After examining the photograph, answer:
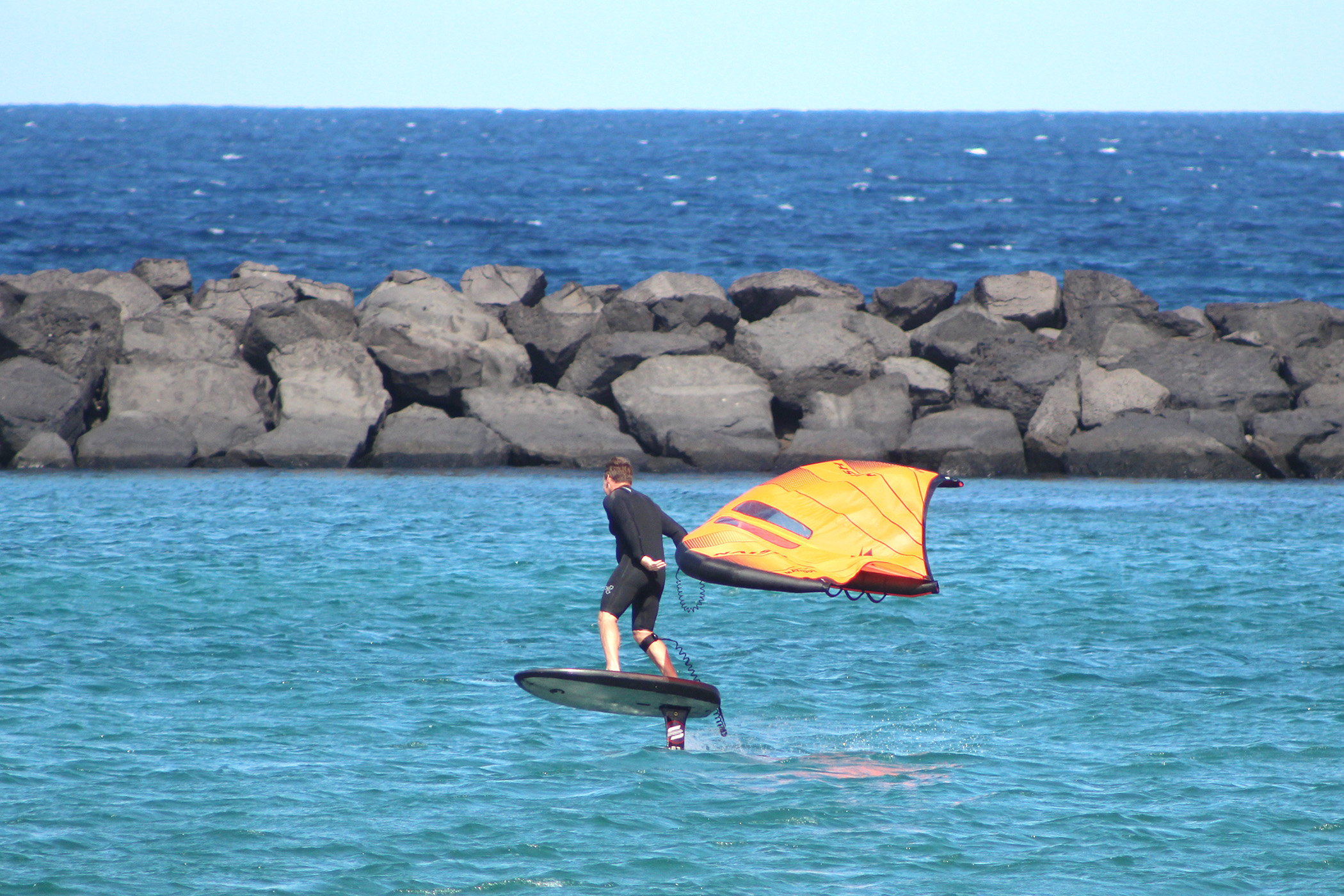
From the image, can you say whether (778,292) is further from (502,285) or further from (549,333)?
(502,285)

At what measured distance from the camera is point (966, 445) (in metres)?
23.7

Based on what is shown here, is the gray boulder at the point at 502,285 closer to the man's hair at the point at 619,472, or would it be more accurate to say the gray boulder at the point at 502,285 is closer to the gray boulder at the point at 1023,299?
the gray boulder at the point at 1023,299

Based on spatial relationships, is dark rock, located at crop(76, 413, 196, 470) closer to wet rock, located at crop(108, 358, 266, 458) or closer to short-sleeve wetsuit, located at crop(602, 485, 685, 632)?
wet rock, located at crop(108, 358, 266, 458)

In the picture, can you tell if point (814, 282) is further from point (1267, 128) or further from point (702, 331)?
point (1267, 128)

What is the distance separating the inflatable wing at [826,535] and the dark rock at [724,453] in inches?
472

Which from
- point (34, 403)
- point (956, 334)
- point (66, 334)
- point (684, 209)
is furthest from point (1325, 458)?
point (684, 209)

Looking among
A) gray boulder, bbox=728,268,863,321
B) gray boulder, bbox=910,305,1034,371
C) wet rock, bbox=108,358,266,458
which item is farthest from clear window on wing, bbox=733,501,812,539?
gray boulder, bbox=728,268,863,321

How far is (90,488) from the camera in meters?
22.0

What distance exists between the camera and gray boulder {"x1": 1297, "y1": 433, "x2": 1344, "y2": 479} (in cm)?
Answer: 2384

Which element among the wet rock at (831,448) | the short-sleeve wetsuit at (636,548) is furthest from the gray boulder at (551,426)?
the short-sleeve wetsuit at (636,548)

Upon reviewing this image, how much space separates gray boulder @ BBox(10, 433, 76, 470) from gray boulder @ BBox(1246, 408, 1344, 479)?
66.4 feet

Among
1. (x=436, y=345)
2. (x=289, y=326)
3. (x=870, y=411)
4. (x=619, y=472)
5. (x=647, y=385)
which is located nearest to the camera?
(x=619, y=472)

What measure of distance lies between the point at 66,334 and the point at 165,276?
480cm

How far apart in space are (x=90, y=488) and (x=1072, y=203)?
5793 centimetres
